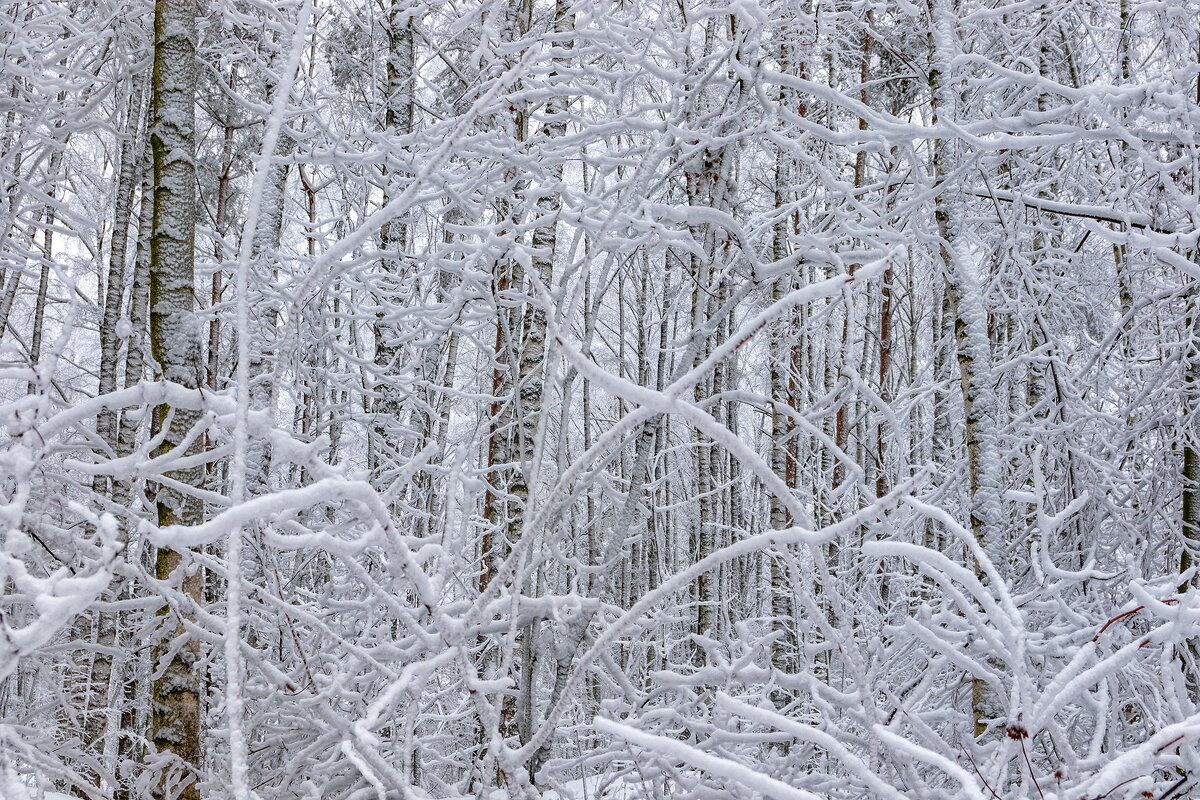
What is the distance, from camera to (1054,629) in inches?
104

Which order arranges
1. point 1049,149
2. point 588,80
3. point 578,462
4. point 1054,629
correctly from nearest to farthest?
1. point 578,462
2. point 1054,629
3. point 1049,149
4. point 588,80

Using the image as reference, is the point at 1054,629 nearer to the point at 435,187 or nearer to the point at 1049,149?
the point at 1049,149

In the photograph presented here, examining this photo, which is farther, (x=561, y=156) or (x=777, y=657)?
(x=777, y=657)

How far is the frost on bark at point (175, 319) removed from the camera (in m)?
2.37

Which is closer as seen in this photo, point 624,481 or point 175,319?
point 175,319

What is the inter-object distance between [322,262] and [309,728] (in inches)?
74.6

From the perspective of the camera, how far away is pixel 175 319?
242cm

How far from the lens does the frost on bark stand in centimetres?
237

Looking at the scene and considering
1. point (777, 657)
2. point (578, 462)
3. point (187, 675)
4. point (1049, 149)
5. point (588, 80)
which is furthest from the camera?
point (777, 657)

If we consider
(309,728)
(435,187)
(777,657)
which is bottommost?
(777,657)

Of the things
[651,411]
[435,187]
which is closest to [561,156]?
[435,187]

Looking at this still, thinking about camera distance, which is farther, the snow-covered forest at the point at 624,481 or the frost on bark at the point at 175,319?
the frost on bark at the point at 175,319

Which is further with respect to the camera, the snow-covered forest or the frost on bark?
the frost on bark

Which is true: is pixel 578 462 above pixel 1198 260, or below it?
below
